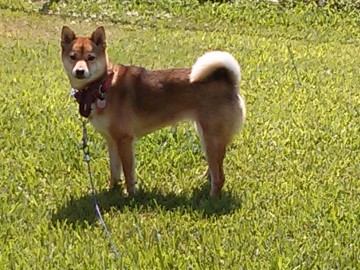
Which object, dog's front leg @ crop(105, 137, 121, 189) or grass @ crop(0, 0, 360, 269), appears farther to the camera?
dog's front leg @ crop(105, 137, 121, 189)

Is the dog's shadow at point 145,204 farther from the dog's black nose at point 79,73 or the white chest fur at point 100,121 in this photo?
the dog's black nose at point 79,73

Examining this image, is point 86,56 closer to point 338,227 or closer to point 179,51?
point 338,227

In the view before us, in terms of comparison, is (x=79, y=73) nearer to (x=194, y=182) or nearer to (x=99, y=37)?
(x=99, y=37)

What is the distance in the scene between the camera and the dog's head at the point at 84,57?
12.9 feet

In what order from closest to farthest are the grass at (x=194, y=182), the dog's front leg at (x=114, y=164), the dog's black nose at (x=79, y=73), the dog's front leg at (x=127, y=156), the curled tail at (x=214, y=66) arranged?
1. the grass at (x=194, y=182)
2. the dog's black nose at (x=79, y=73)
3. the curled tail at (x=214, y=66)
4. the dog's front leg at (x=127, y=156)
5. the dog's front leg at (x=114, y=164)

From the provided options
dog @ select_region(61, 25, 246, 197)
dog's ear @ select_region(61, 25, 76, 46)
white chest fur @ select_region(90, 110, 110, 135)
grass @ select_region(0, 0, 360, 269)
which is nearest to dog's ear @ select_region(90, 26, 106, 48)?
dog @ select_region(61, 25, 246, 197)

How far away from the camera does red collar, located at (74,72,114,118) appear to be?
400 cm

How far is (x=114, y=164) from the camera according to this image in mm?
4316

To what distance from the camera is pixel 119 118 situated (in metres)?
4.08

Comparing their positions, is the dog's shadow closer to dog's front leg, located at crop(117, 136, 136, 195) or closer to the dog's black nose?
dog's front leg, located at crop(117, 136, 136, 195)

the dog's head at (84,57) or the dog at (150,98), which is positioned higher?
the dog's head at (84,57)

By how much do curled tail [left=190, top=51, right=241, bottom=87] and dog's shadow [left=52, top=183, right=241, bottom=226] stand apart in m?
0.75

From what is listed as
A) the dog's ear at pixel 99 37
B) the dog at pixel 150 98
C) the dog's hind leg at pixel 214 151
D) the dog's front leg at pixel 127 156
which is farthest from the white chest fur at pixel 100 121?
the dog's hind leg at pixel 214 151

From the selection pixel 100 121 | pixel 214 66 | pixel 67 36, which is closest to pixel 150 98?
pixel 100 121
